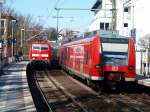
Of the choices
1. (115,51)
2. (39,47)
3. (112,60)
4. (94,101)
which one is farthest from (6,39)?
(94,101)

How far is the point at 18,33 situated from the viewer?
110 meters

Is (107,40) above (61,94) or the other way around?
above

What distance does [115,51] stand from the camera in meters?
26.2

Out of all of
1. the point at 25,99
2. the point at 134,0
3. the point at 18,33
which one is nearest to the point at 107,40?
the point at 25,99

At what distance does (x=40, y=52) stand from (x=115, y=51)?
2751 centimetres

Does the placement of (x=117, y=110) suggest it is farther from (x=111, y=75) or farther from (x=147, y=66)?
(x=147, y=66)

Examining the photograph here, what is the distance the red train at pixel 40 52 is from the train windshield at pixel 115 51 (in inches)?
1041

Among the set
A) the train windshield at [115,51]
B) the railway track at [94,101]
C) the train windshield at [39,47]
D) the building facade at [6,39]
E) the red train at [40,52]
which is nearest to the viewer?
the railway track at [94,101]

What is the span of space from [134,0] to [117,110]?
5572 centimetres

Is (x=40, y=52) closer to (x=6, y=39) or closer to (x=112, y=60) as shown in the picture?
(x=6, y=39)

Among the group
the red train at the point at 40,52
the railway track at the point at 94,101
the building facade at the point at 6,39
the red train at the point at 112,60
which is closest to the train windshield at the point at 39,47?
the red train at the point at 40,52

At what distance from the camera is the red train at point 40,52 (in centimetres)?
5259

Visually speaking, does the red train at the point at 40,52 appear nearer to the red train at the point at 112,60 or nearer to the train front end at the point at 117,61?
the red train at the point at 112,60

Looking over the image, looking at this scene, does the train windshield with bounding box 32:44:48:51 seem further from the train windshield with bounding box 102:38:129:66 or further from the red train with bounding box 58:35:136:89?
the train windshield with bounding box 102:38:129:66
